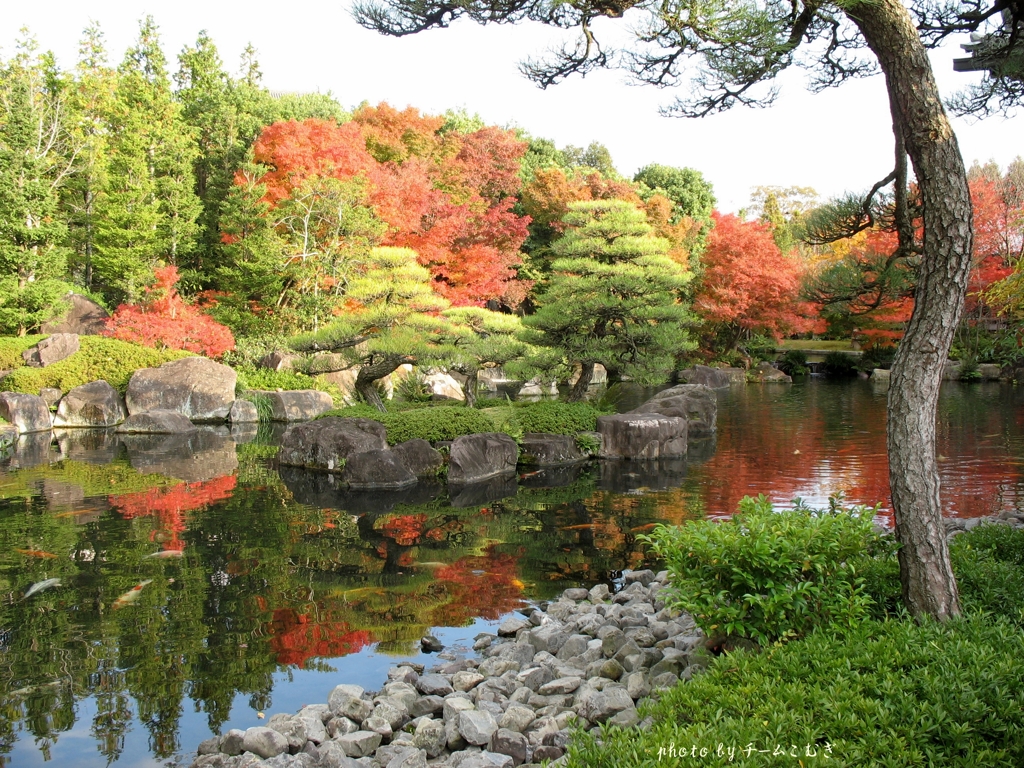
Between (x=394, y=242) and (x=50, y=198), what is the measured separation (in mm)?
7962

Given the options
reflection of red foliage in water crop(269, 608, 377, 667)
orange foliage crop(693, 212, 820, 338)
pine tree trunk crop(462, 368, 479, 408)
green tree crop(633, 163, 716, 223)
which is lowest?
reflection of red foliage in water crop(269, 608, 377, 667)

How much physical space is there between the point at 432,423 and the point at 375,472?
1230 mm

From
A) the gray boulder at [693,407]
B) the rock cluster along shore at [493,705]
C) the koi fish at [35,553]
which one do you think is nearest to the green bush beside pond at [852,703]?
the rock cluster along shore at [493,705]

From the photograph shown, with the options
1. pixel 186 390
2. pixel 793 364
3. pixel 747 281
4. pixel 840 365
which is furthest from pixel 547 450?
pixel 840 365

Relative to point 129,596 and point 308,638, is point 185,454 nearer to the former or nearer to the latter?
point 129,596

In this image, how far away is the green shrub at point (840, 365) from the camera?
27734 millimetres

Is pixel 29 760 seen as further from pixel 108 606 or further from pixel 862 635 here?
pixel 862 635

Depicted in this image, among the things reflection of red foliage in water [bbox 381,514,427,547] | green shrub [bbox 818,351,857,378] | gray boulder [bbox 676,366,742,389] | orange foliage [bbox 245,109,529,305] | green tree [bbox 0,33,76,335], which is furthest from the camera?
green shrub [bbox 818,351,857,378]

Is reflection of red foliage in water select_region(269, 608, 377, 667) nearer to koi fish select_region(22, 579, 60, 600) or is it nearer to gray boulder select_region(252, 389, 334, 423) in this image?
koi fish select_region(22, 579, 60, 600)

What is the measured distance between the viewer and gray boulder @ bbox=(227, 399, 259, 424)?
16.4 meters

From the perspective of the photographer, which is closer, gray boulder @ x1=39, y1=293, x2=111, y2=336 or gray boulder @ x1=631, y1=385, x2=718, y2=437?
gray boulder @ x1=631, y1=385, x2=718, y2=437

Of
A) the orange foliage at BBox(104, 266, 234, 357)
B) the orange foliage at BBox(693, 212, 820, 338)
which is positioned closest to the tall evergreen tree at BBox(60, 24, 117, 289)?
the orange foliage at BBox(104, 266, 234, 357)

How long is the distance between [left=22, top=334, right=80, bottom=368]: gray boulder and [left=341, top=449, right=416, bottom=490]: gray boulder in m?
9.94

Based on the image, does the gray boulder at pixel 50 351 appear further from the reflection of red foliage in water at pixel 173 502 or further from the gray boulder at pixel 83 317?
the reflection of red foliage in water at pixel 173 502
